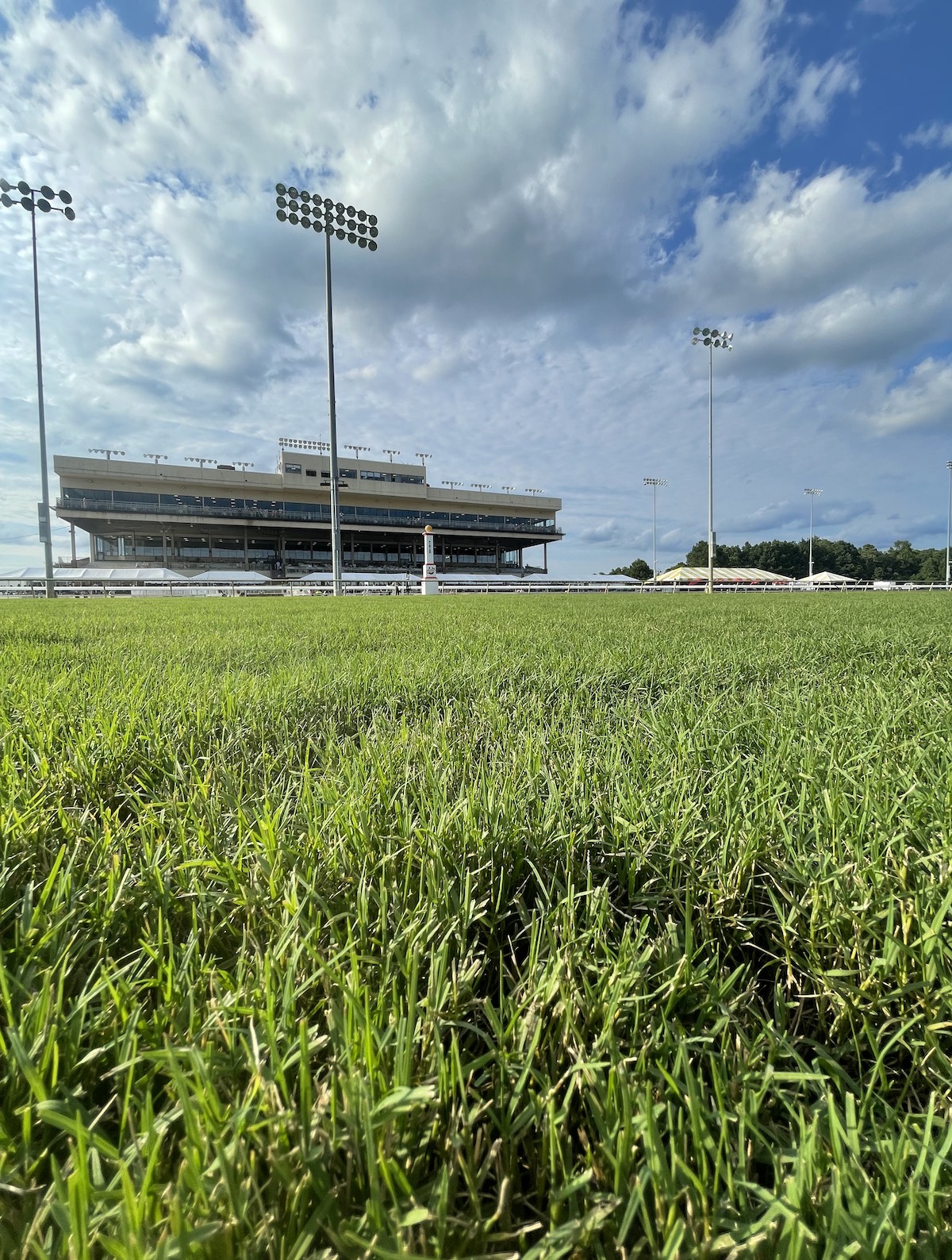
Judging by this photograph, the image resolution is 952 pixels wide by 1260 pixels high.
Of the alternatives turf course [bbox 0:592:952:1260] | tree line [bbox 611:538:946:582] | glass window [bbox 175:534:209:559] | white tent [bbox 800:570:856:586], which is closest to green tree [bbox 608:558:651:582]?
tree line [bbox 611:538:946:582]

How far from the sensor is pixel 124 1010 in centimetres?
74

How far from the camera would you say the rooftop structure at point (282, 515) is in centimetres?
6153

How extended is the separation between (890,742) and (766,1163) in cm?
165

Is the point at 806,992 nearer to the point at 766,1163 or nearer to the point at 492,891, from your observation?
the point at 766,1163

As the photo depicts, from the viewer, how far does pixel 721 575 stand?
8831 centimetres

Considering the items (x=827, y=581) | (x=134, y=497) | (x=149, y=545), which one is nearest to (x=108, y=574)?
(x=134, y=497)

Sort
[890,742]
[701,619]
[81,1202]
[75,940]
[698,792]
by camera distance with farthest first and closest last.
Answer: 1. [701,619]
2. [890,742]
3. [698,792]
4. [75,940]
5. [81,1202]

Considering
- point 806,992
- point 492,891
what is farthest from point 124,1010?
point 806,992

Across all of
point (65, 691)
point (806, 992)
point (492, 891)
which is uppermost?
point (65, 691)

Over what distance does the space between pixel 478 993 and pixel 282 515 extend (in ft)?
231

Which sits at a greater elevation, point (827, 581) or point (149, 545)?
point (149, 545)

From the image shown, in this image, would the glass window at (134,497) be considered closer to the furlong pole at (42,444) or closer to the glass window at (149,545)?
the glass window at (149,545)

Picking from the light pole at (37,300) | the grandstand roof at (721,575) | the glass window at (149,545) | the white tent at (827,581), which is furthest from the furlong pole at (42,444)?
the grandstand roof at (721,575)

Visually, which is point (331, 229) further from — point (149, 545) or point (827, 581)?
point (827, 581)
